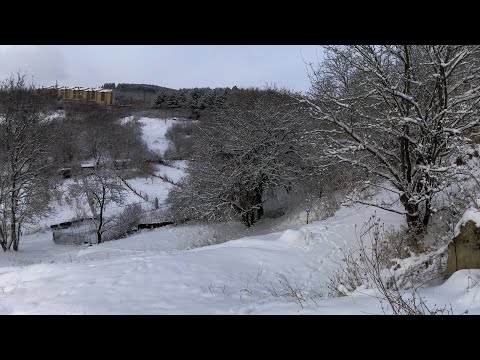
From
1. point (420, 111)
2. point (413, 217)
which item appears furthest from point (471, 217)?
point (413, 217)

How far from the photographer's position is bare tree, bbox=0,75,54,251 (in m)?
21.2

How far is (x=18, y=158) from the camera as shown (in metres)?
21.8

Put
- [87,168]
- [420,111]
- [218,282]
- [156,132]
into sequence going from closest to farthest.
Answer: [218,282] → [420,111] → [87,168] → [156,132]

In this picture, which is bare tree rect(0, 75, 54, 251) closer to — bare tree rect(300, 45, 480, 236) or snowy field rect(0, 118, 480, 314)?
snowy field rect(0, 118, 480, 314)

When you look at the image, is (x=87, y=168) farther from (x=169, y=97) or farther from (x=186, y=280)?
(x=186, y=280)

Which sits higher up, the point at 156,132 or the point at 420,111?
the point at 156,132

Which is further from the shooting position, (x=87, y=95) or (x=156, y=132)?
(x=87, y=95)

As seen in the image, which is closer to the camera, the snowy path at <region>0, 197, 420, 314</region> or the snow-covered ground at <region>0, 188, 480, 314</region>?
the snow-covered ground at <region>0, 188, 480, 314</region>

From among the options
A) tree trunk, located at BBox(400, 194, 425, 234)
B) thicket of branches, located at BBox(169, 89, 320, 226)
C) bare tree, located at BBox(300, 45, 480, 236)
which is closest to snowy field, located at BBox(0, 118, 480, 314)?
tree trunk, located at BBox(400, 194, 425, 234)

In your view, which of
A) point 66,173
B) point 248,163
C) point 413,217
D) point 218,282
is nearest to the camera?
point 218,282
